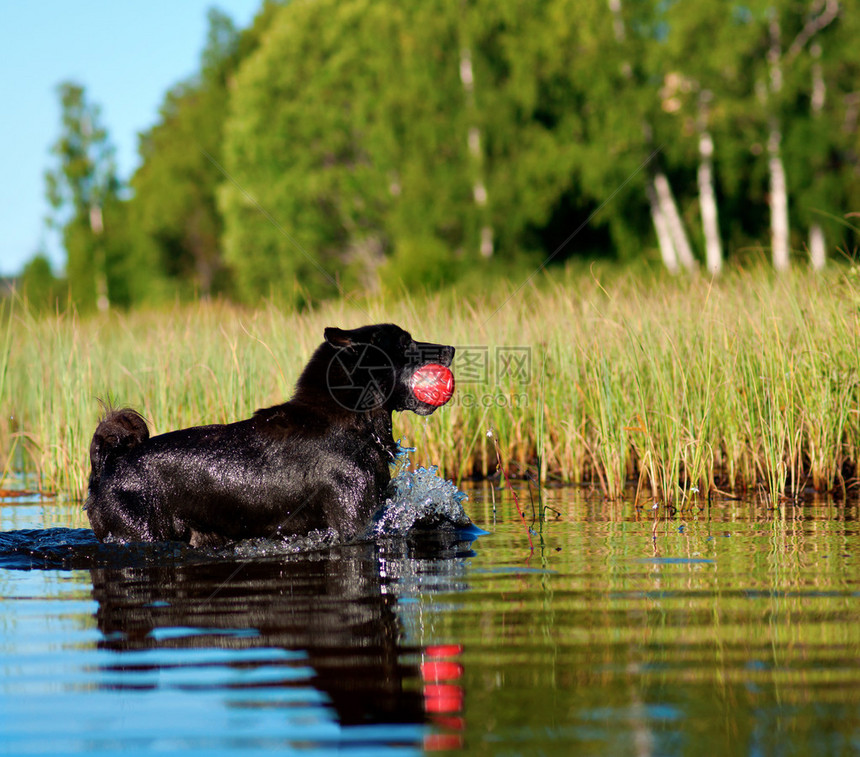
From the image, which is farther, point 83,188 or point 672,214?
point 83,188

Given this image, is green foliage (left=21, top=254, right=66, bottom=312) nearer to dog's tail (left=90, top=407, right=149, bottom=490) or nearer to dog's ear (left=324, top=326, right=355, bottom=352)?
dog's tail (left=90, top=407, right=149, bottom=490)

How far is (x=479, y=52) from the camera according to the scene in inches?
1224

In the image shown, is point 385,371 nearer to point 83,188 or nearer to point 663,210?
point 663,210

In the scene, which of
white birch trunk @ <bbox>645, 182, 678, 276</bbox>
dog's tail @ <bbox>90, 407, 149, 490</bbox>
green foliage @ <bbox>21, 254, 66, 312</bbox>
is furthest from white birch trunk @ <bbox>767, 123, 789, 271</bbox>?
green foliage @ <bbox>21, 254, 66, 312</bbox>

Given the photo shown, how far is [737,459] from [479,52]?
25.6 meters

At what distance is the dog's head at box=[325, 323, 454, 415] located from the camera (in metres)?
6.25

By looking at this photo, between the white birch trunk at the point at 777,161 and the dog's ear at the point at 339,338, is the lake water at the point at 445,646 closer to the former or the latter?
the dog's ear at the point at 339,338

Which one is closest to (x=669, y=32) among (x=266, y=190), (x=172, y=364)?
(x=266, y=190)

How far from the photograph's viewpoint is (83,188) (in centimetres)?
5194

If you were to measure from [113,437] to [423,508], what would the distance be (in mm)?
2025

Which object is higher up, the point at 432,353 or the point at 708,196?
the point at 708,196

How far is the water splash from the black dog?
0.26m

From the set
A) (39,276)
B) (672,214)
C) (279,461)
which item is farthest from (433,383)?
(39,276)

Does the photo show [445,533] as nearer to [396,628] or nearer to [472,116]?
[396,628]
